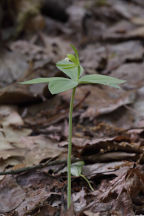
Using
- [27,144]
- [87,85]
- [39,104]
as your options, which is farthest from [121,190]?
[87,85]

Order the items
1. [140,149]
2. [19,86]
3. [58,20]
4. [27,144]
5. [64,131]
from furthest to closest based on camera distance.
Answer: [58,20] → [19,86] → [64,131] → [27,144] → [140,149]

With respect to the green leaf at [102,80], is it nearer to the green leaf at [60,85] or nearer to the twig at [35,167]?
the green leaf at [60,85]

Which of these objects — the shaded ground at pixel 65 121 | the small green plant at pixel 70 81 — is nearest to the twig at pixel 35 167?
the shaded ground at pixel 65 121

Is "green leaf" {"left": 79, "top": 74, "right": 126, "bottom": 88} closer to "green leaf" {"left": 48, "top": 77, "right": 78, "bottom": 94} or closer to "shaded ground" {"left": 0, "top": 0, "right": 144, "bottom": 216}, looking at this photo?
"green leaf" {"left": 48, "top": 77, "right": 78, "bottom": 94}

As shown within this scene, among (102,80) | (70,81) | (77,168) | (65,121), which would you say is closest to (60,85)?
(70,81)

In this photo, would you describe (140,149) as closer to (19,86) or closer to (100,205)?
(100,205)

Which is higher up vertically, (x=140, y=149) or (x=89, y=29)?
(x=89, y=29)

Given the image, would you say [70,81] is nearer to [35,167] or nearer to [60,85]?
[60,85]
